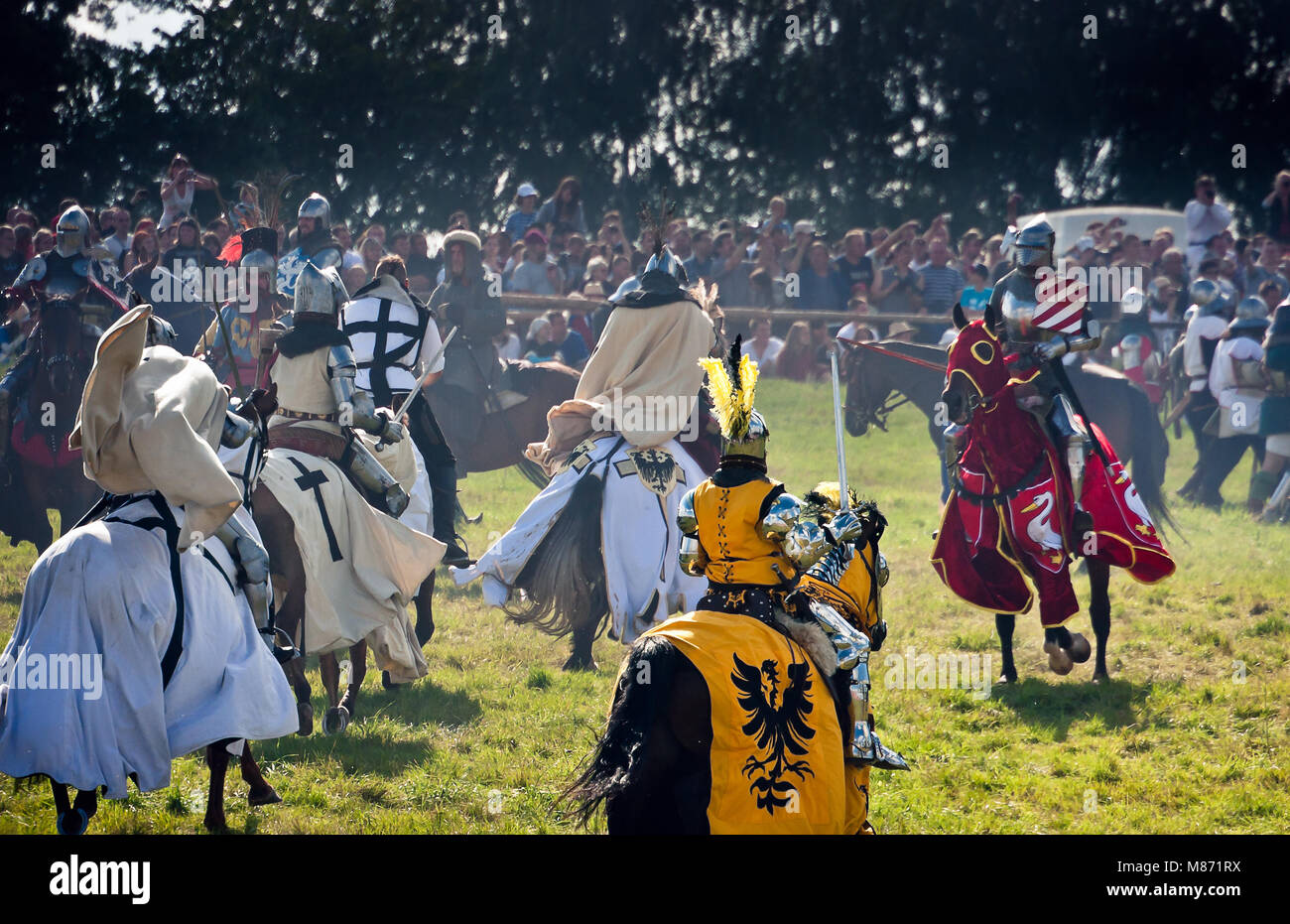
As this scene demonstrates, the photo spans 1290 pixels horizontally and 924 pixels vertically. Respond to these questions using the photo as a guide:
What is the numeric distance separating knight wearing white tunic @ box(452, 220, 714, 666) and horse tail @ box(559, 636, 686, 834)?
4176 mm

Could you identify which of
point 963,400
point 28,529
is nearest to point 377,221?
point 28,529

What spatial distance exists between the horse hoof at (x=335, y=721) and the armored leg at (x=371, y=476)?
1.15m

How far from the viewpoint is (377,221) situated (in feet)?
76.8

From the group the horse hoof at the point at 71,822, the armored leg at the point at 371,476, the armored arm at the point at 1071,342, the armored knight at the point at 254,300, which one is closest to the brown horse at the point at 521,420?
the armored knight at the point at 254,300

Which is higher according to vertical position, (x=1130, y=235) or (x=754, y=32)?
(x=754, y=32)

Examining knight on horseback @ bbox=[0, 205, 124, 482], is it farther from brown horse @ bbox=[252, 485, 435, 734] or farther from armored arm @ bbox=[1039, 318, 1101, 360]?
armored arm @ bbox=[1039, 318, 1101, 360]

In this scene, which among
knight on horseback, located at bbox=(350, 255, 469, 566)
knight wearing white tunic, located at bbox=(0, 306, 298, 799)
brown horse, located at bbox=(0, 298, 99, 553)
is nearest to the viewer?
knight wearing white tunic, located at bbox=(0, 306, 298, 799)

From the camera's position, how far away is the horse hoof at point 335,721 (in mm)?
8188

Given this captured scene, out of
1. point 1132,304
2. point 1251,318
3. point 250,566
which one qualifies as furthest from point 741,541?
point 1132,304

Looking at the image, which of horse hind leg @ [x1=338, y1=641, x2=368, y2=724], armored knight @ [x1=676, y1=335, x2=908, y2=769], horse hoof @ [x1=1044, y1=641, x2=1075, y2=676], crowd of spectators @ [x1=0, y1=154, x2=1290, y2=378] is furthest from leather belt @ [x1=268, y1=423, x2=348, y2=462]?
crowd of spectators @ [x1=0, y1=154, x2=1290, y2=378]

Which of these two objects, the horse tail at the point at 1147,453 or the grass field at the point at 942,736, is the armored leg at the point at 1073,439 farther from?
the horse tail at the point at 1147,453

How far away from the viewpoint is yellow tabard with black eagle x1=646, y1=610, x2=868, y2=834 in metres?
5.21
